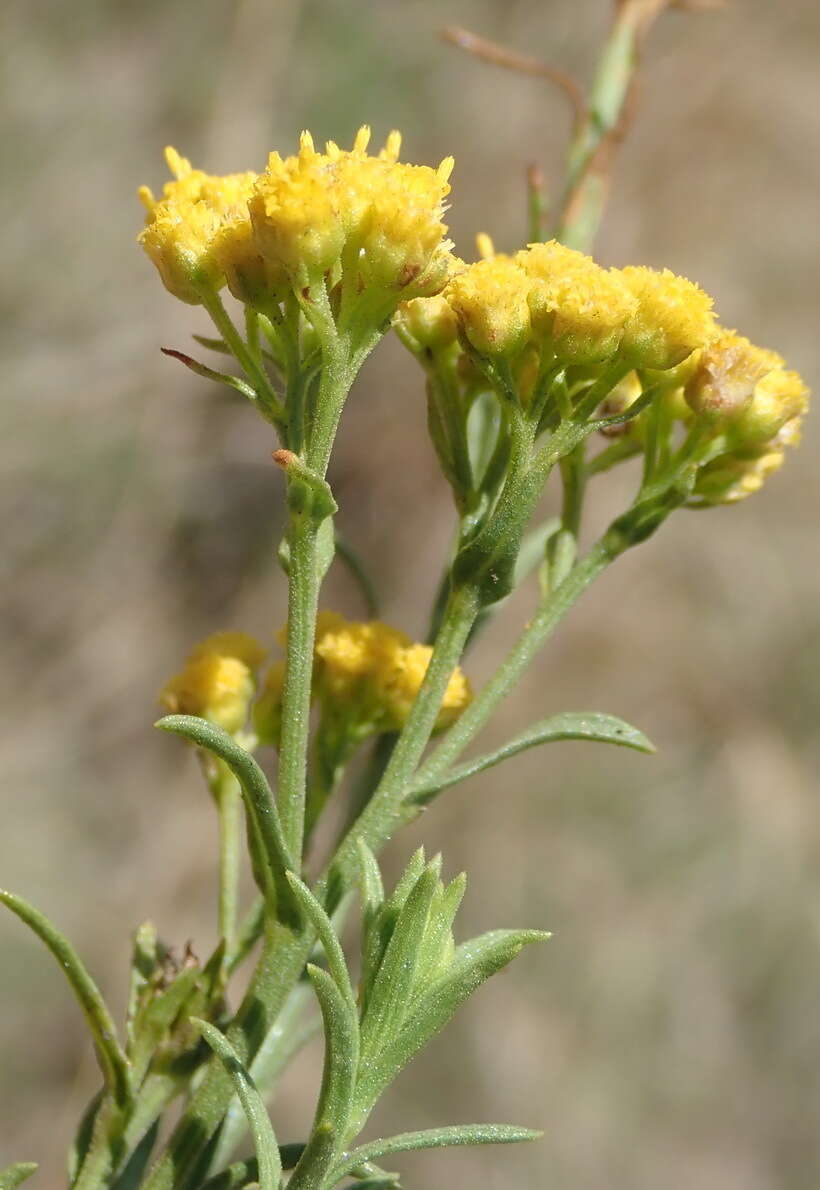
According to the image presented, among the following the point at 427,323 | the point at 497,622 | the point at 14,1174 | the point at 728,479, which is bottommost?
the point at 14,1174

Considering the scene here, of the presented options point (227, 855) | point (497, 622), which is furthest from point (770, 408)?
point (497, 622)

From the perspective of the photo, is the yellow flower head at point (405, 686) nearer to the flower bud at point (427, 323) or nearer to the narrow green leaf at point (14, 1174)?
the flower bud at point (427, 323)

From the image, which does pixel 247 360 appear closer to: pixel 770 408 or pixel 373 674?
pixel 373 674

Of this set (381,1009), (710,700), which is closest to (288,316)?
(381,1009)

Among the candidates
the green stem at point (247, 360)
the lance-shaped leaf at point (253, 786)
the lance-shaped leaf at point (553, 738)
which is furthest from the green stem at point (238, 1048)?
the green stem at point (247, 360)

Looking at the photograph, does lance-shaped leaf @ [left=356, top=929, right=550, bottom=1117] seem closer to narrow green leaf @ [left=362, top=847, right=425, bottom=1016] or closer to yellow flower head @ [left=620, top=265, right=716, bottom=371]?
narrow green leaf @ [left=362, top=847, right=425, bottom=1016]

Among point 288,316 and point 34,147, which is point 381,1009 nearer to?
point 288,316

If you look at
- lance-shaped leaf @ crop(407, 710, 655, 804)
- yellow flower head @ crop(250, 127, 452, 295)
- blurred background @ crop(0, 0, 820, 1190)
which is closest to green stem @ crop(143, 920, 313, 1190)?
lance-shaped leaf @ crop(407, 710, 655, 804)
